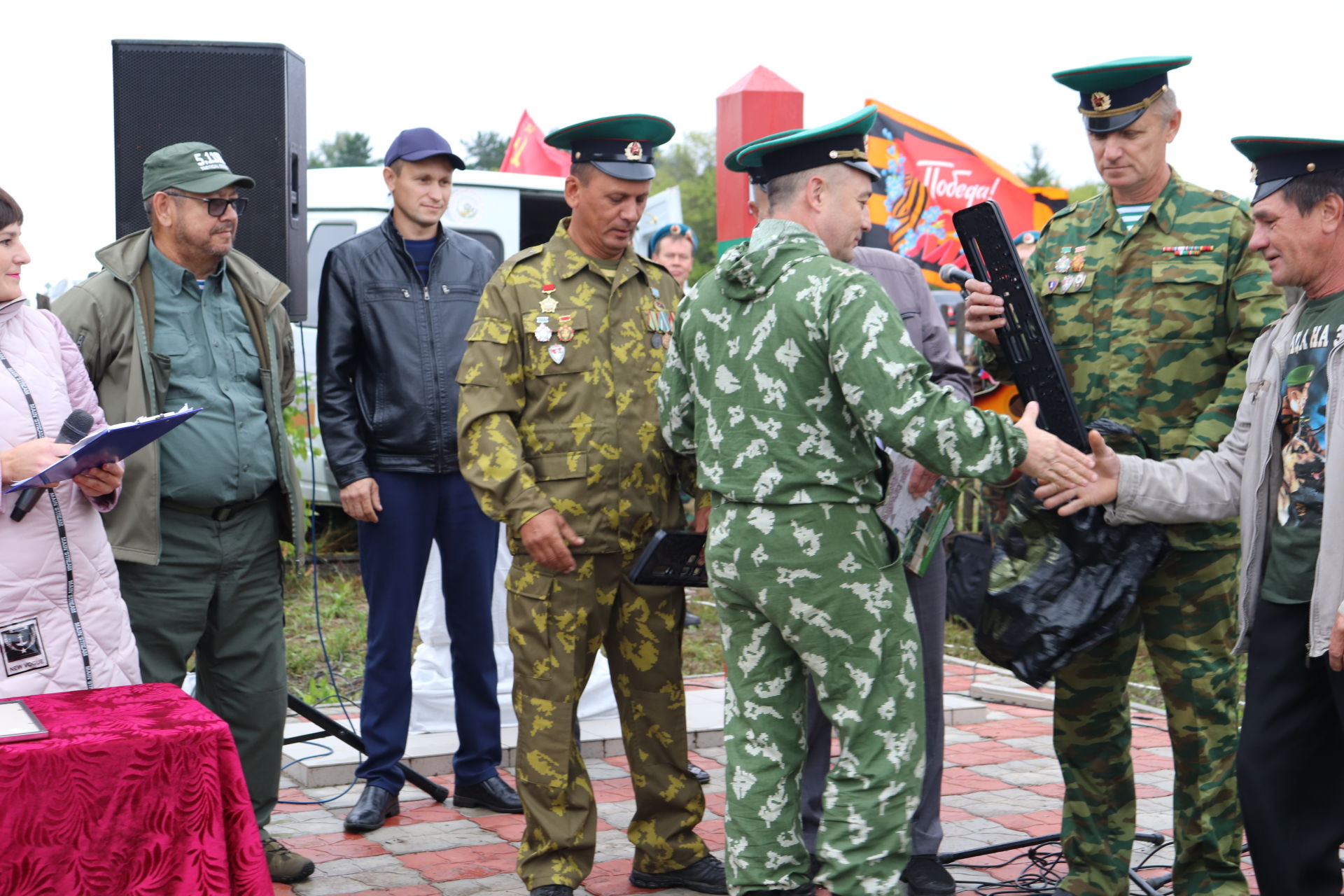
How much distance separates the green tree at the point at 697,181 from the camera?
56.0 m

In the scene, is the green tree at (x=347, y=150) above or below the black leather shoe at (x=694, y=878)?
above

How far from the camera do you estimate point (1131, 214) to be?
366 cm

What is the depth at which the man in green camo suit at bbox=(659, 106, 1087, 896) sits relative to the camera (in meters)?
3.01

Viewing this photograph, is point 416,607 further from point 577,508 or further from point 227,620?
point 577,508

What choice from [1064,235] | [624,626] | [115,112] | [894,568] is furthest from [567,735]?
[115,112]

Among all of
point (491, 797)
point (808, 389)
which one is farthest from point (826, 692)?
point (491, 797)

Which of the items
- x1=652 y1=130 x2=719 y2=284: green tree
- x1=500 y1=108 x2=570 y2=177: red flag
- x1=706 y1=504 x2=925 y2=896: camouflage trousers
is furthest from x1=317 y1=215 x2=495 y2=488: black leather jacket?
x1=652 y1=130 x2=719 y2=284: green tree

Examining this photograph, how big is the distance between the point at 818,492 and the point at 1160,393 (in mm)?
1089

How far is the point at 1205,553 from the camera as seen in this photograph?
11.5 feet

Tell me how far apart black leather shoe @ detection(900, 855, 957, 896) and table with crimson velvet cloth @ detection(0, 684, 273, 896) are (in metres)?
1.92

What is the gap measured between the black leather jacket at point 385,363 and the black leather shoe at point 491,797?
1.14 metres

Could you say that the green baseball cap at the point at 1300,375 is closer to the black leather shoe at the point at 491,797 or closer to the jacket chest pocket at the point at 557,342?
the jacket chest pocket at the point at 557,342

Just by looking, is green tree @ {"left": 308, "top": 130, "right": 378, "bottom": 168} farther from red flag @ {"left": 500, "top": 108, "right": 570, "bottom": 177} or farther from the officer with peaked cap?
the officer with peaked cap

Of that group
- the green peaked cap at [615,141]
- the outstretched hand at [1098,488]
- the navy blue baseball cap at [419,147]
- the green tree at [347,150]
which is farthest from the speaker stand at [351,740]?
the green tree at [347,150]
